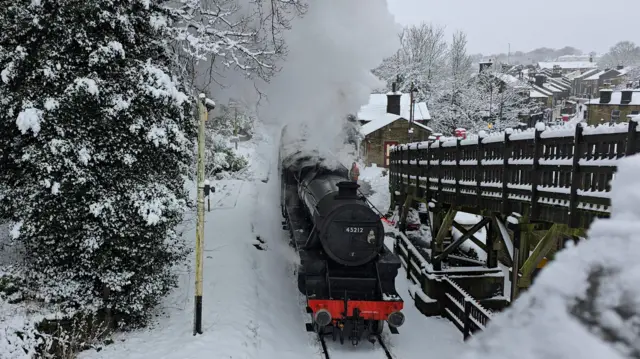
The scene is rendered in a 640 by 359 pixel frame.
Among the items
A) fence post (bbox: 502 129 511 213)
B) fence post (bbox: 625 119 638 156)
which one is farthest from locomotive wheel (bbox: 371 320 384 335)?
fence post (bbox: 625 119 638 156)

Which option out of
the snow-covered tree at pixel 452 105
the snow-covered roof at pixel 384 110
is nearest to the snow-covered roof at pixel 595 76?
the snow-covered tree at pixel 452 105

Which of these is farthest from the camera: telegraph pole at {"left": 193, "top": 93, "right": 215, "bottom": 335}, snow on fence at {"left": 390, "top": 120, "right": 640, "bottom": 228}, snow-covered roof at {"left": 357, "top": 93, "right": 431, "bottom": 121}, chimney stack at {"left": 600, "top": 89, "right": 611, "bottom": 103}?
chimney stack at {"left": 600, "top": 89, "right": 611, "bottom": 103}

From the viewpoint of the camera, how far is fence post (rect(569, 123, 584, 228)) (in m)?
6.05

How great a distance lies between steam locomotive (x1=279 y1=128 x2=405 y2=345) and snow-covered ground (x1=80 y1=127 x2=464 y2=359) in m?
0.55

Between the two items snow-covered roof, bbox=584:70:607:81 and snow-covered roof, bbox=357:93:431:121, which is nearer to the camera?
snow-covered roof, bbox=357:93:431:121

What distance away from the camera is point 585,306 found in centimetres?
126

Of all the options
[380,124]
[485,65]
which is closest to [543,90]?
[485,65]

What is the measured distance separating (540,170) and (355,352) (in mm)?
4888

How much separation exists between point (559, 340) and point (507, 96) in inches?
1641

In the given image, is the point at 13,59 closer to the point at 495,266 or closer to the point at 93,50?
the point at 93,50

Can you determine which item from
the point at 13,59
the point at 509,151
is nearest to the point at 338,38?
the point at 509,151

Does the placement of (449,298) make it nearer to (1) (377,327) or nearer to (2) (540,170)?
(1) (377,327)

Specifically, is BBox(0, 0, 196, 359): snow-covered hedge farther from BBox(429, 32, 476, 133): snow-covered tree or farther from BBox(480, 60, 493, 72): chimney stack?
BBox(480, 60, 493, 72): chimney stack

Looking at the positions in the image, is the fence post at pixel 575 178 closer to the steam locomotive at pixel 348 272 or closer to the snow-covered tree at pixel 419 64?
the steam locomotive at pixel 348 272
